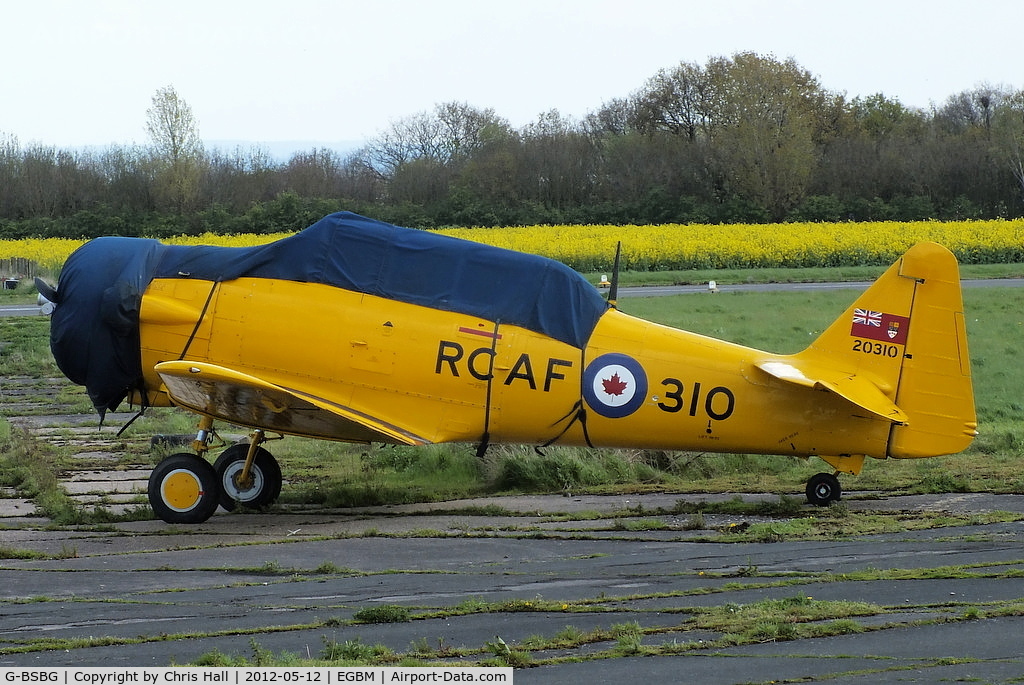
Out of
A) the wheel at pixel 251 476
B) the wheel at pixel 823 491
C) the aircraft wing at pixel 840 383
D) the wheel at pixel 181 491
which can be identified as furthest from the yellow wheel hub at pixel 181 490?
the wheel at pixel 823 491

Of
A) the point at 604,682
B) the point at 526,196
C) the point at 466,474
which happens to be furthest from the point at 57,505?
the point at 526,196

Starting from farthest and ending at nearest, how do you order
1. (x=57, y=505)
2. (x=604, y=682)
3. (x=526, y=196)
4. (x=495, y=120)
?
1. (x=495, y=120)
2. (x=526, y=196)
3. (x=57, y=505)
4. (x=604, y=682)

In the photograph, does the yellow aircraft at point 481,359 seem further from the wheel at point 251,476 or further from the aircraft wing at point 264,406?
the wheel at point 251,476

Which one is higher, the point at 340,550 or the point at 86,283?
the point at 86,283

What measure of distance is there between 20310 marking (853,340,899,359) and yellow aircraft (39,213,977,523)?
13mm

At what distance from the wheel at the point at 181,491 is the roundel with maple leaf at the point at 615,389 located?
3598 millimetres

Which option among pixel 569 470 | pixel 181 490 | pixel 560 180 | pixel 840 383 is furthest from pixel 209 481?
pixel 560 180

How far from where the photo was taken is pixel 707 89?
68625 mm

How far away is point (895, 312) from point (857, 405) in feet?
3.33

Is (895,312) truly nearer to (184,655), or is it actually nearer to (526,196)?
(184,655)

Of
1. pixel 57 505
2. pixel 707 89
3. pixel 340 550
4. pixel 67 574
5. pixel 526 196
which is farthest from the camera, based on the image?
pixel 707 89

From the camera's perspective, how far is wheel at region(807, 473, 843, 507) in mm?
10555

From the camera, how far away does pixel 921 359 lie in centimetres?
1042

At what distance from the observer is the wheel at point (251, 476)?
11.1 meters
